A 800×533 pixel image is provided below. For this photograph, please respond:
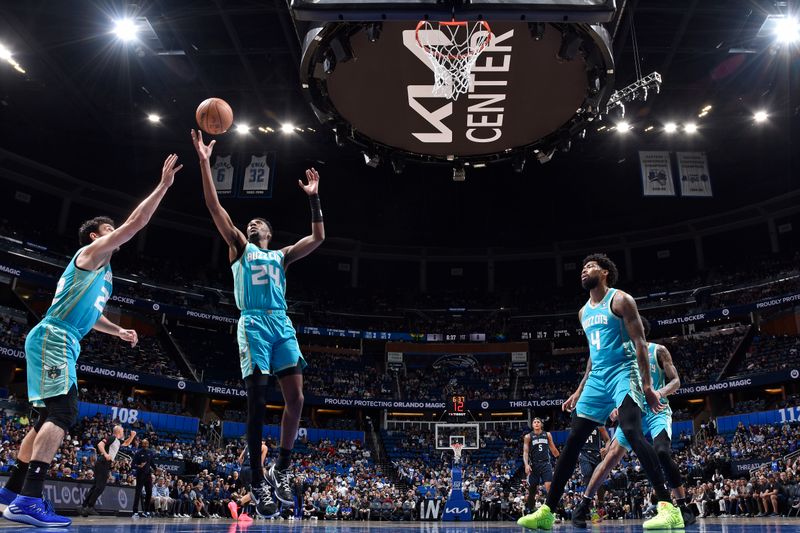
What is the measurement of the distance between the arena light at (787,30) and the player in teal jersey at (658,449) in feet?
53.2

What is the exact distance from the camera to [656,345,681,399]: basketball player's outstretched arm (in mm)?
6387

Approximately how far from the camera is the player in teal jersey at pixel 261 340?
4812 mm

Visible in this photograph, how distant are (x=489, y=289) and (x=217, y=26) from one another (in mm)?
25340

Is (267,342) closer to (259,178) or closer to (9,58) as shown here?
(259,178)

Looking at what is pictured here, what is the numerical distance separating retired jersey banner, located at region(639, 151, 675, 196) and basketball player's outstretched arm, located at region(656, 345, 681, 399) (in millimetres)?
17612

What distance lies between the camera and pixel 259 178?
23.6 metres

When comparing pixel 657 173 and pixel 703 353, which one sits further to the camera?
pixel 703 353

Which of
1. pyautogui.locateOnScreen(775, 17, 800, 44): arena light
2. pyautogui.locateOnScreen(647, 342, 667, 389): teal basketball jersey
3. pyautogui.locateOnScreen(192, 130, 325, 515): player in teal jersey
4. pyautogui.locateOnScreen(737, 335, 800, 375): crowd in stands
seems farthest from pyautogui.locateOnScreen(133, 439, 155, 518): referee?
pyautogui.locateOnScreen(737, 335, 800, 375): crowd in stands

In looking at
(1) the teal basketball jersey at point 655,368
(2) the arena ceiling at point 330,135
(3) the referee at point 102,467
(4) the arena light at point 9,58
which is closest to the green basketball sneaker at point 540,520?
(1) the teal basketball jersey at point 655,368

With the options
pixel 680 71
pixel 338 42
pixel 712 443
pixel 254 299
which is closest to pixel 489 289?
pixel 712 443

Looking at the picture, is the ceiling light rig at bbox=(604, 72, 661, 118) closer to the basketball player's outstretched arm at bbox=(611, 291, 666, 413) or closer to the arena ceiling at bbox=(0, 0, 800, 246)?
the arena ceiling at bbox=(0, 0, 800, 246)

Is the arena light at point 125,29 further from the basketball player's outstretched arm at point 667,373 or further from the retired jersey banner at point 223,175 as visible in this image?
the basketball player's outstretched arm at point 667,373

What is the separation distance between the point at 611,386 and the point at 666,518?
3.76 ft

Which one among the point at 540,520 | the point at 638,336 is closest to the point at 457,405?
the point at 540,520
